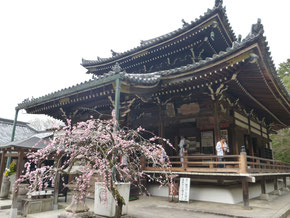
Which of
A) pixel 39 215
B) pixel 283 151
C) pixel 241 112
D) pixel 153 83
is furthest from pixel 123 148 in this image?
pixel 283 151

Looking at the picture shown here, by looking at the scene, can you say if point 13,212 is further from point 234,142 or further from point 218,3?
point 218,3

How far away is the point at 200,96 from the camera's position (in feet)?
33.5

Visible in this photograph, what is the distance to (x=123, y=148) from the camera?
5.63 meters

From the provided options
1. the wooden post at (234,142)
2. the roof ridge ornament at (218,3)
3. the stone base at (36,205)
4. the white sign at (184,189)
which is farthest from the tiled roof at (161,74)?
the stone base at (36,205)

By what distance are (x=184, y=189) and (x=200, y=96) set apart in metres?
4.27

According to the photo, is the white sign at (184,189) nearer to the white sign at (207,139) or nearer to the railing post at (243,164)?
the railing post at (243,164)

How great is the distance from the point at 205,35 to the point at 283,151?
17.4 meters

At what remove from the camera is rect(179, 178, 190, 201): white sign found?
8859 mm

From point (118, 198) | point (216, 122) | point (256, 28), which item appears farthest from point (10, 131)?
point (256, 28)

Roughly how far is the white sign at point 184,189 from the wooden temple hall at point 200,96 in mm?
344

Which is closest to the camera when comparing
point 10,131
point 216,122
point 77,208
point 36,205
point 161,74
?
point 77,208

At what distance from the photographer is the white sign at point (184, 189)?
886 centimetres

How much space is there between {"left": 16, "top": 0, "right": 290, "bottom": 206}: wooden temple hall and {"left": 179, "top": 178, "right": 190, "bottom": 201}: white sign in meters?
0.34

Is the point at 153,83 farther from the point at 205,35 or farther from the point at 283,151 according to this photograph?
the point at 283,151
